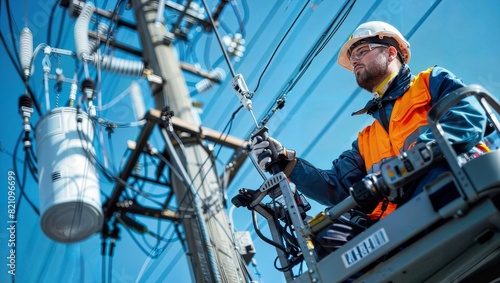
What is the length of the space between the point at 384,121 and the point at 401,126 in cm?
25

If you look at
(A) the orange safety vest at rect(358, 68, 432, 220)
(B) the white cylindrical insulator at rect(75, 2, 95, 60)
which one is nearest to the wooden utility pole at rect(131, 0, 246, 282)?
(B) the white cylindrical insulator at rect(75, 2, 95, 60)

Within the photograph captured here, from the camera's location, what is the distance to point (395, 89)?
13.3 ft

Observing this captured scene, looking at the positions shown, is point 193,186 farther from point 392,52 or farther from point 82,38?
point 392,52


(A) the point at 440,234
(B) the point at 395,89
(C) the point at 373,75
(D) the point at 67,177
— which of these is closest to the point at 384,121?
(B) the point at 395,89

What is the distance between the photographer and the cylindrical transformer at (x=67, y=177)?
6.69 metres

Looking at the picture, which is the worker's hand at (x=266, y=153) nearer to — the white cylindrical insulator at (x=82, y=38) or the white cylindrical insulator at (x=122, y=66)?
the white cylindrical insulator at (x=82, y=38)

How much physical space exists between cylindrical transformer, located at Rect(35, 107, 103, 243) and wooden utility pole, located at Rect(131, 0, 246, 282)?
42.4 inches

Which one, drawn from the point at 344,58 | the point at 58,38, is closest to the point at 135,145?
the point at 58,38

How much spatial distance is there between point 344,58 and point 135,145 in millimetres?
4314

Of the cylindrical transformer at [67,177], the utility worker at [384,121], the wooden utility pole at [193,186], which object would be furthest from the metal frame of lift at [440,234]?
the cylindrical transformer at [67,177]

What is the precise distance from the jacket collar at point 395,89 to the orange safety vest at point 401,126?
0.03 m

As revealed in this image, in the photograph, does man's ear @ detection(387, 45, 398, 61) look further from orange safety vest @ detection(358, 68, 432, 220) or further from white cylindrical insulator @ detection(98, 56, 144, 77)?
white cylindrical insulator @ detection(98, 56, 144, 77)

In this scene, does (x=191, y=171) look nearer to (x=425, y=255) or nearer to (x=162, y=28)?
(x=162, y=28)

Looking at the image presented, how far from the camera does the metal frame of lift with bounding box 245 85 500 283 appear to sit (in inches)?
111
